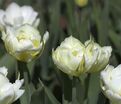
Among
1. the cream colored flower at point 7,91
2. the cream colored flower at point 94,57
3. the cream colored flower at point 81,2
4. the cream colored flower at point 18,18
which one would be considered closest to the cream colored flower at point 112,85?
the cream colored flower at point 94,57

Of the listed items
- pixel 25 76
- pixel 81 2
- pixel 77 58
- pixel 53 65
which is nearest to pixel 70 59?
pixel 77 58

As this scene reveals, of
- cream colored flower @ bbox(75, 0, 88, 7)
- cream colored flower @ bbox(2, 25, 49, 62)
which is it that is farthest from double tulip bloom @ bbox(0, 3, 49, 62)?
cream colored flower @ bbox(75, 0, 88, 7)

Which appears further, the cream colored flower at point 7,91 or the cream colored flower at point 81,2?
the cream colored flower at point 81,2

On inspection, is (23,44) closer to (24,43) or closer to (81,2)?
(24,43)

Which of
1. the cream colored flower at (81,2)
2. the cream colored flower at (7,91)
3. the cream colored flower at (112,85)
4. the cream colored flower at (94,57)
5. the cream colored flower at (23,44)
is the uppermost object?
the cream colored flower at (23,44)

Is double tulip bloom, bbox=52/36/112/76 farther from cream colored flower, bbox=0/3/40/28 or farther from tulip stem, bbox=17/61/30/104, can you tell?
cream colored flower, bbox=0/3/40/28

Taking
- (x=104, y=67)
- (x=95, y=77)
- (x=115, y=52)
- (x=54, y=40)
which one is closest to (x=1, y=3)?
A: (x=54, y=40)

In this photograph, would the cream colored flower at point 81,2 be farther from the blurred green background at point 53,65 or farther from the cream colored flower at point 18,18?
the cream colored flower at point 18,18
